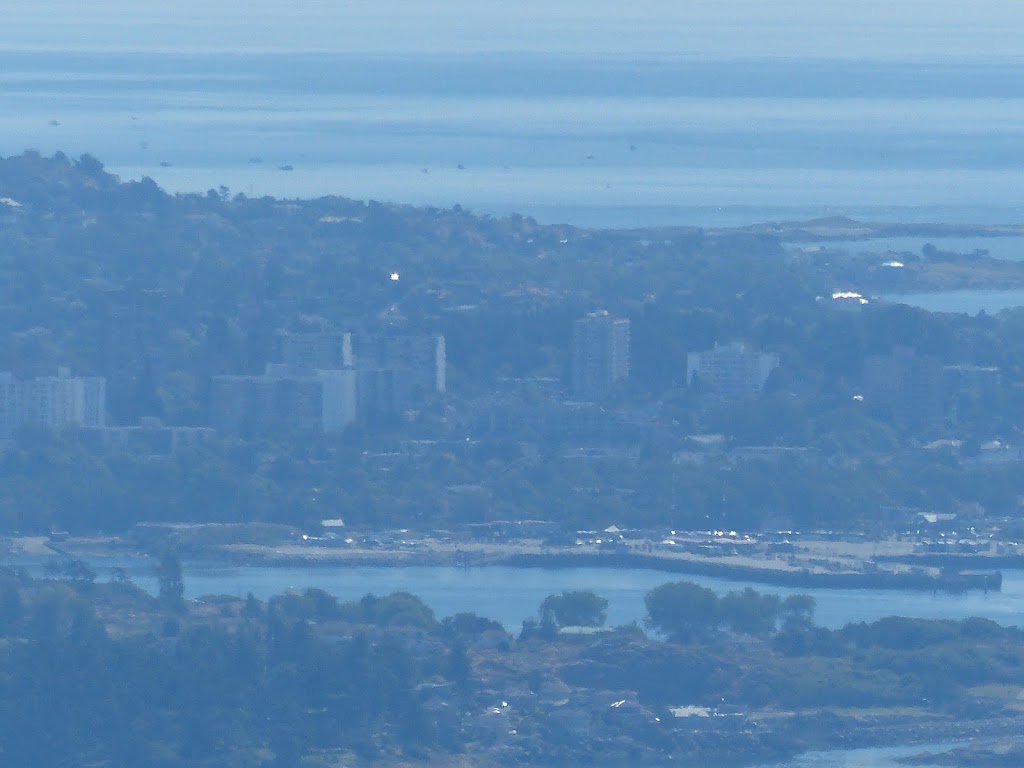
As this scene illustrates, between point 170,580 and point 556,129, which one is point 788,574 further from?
point 556,129

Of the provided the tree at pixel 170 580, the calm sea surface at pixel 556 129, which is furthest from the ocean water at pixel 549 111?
the tree at pixel 170 580

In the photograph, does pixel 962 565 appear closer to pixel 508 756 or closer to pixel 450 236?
pixel 508 756

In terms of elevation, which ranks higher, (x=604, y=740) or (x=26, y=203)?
(x=26, y=203)

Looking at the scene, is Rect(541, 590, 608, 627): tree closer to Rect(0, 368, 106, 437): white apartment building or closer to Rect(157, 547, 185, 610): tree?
Rect(157, 547, 185, 610): tree

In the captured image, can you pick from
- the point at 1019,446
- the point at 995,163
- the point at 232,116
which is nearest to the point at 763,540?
the point at 1019,446

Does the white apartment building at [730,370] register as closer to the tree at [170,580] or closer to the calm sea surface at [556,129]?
the tree at [170,580]

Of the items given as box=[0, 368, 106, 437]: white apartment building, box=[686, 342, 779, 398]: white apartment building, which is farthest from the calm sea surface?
box=[0, 368, 106, 437]: white apartment building
